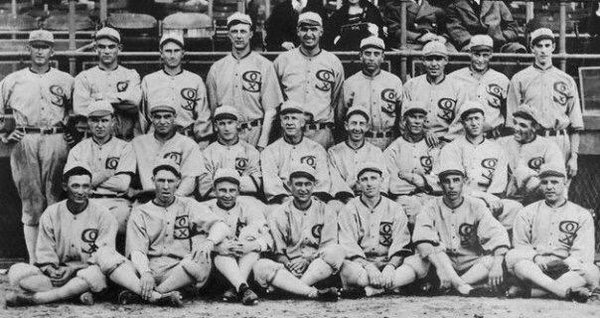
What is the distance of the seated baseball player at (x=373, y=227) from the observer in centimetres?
809

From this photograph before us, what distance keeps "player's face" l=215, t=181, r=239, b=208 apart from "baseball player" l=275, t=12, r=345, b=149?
1.31 metres

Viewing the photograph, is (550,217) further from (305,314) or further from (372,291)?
(305,314)

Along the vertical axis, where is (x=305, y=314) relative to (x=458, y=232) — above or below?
below

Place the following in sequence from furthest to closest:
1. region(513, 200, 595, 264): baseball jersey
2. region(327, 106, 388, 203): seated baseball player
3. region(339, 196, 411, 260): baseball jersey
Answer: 1. region(327, 106, 388, 203): seated baseball player
2. region(339, 196, 411, 260): baseball jersey
3. region(513, 200, 595, 264): baseball jersey

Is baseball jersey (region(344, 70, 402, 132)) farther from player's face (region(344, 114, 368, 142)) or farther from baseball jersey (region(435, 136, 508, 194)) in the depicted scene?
baseball jersey (region(435, 136, 508, 194))

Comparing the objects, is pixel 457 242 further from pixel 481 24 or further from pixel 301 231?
pixel 481 24

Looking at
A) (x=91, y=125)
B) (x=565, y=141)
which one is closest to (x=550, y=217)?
(x=565, y=141)

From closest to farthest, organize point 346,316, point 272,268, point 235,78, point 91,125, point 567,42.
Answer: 1. point 346,316
2. point 272,268
3. point 91,125
4. point 235,78
5. point 567,42

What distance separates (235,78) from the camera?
902cm

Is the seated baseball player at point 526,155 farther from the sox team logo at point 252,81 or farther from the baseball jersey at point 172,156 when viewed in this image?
the baseball jersey at point 172,156

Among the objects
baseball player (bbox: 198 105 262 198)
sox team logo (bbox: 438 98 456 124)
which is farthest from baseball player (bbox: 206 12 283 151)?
sox team logo (bbox: 438 98 456 124)

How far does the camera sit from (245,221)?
8.18 m

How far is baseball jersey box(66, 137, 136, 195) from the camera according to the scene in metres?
8.42

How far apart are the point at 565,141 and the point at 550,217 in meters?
1.35
